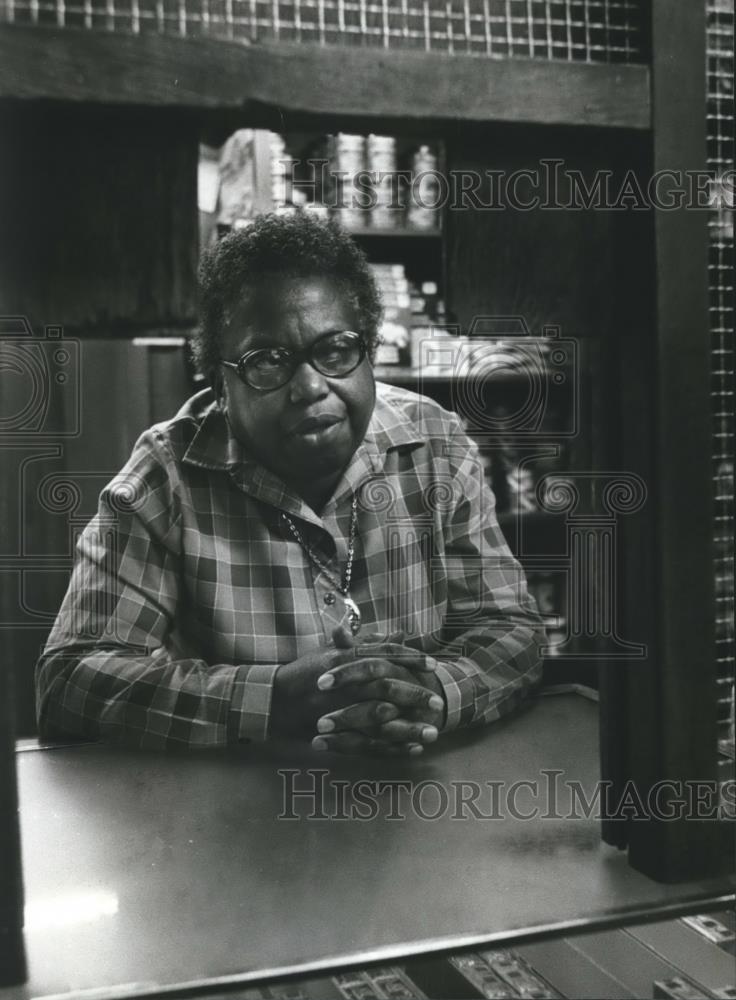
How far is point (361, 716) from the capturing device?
826 mm

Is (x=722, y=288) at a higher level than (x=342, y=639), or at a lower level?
higher

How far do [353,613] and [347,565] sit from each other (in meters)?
0.05

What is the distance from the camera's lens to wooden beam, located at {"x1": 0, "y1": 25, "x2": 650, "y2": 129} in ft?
1.89

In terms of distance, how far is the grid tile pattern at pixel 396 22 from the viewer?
23.6 inches

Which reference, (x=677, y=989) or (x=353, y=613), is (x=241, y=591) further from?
(x=677, y=989)

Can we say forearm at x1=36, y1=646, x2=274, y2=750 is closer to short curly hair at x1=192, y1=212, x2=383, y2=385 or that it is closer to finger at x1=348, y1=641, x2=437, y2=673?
finger at x1=348, y1=641, x2=437, y2=673

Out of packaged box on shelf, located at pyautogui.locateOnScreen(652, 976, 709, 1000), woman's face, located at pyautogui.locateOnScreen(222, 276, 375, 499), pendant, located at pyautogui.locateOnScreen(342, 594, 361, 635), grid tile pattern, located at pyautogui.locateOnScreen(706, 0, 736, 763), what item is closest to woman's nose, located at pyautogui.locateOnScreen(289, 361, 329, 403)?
woman's face, located at pyautogui.locateOnScreen(222, 276, 375, 499)

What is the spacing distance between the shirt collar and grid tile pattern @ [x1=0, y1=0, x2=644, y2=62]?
1.10 feet

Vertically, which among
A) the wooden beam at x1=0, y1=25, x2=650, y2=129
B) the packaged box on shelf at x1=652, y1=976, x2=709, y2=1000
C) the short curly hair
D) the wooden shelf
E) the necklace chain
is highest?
the wooden shelf

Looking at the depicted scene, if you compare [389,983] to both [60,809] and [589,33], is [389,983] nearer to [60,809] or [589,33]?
[60,809]

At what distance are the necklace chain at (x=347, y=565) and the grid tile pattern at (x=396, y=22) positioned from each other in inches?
17.0

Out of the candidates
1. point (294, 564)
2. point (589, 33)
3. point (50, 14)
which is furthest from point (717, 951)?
point (50, 14)

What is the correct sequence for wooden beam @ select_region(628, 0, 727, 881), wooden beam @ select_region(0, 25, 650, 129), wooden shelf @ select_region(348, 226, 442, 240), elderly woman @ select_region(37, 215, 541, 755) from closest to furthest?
wooden beam @ select_region(0, 25, 650, 129) → wooden beam @ select_region(628, 0, 727, 881) → elderly woman @ select_region(37, 215, 541, 755) → wooden shelf @ select_region(348, 226, 442, 240)

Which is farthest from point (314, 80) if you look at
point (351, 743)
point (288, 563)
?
point (351, 743)
